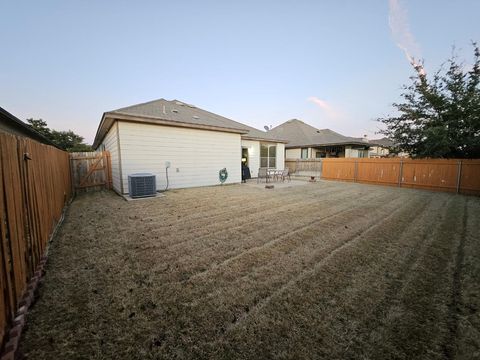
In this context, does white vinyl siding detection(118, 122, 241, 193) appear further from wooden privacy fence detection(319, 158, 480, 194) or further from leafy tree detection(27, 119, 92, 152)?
leafy tree detection(27, 119, 92, 152)

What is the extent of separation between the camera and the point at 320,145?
60.0 ft

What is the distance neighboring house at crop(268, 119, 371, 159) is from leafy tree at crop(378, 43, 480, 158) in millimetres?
5554

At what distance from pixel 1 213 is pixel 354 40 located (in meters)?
13.4

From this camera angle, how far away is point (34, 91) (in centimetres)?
1176

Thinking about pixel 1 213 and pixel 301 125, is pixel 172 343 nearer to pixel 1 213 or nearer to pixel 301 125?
pixel 1 213

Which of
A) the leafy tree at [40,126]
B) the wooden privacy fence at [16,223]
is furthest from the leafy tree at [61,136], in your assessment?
the wooden privacy fence at [16,223]

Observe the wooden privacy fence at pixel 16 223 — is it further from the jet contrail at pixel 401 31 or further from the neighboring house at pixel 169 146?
the jet contrail at pixel 401 31

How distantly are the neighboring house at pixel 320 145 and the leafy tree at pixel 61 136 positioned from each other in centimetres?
3228

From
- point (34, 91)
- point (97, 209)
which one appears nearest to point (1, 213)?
point (97, 209)

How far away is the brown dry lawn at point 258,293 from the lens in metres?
1.34

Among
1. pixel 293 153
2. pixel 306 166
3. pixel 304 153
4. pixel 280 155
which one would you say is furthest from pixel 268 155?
pixel 293 153

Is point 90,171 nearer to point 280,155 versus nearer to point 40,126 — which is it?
point 280,155

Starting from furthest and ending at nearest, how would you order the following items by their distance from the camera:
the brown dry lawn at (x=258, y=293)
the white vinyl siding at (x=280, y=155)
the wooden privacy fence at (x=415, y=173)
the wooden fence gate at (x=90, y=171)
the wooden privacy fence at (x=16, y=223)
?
1. the white vinyl siding at (x=280, y=155)
2. the wooden privacy fence at (x=415, y=173)
3. the wooden fence gate at (x=90, y=171)
4. the wooden privacy fence at (x=16, y=223)
5. the brown dry lawn at (x=258, y=293)

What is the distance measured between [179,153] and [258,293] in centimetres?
759
